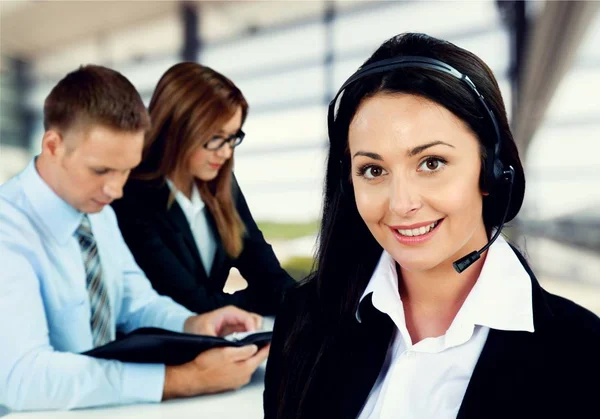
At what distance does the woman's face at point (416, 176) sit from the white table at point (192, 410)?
0.67 meters

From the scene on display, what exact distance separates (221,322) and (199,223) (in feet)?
0.99

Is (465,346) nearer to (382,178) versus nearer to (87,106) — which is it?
(382,178)

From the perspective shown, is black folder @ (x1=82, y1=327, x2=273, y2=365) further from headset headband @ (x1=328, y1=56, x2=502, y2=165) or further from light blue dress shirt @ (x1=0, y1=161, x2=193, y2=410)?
headset headband @ (x1=328, y1=56, x2=502, y2=165)

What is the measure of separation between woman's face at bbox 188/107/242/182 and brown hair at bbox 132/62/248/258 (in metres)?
0.01

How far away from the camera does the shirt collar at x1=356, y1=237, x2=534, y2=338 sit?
0.89 meters

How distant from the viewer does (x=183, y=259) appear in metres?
1.90

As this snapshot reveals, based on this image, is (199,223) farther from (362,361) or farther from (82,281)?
(362,361)

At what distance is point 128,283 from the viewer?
189 cm

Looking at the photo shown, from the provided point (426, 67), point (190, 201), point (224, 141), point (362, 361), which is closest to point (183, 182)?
point (190, 201)

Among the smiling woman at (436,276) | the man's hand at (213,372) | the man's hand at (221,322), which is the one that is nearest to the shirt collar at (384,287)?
the smiling woman at (436,276)

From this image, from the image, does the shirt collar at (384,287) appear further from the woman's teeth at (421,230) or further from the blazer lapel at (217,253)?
the blazer lapel at (217,253)

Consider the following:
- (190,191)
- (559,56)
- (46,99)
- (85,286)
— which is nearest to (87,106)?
(46,99)

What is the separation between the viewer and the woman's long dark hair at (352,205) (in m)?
0.88

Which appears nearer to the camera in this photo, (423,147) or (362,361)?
(423,147)
